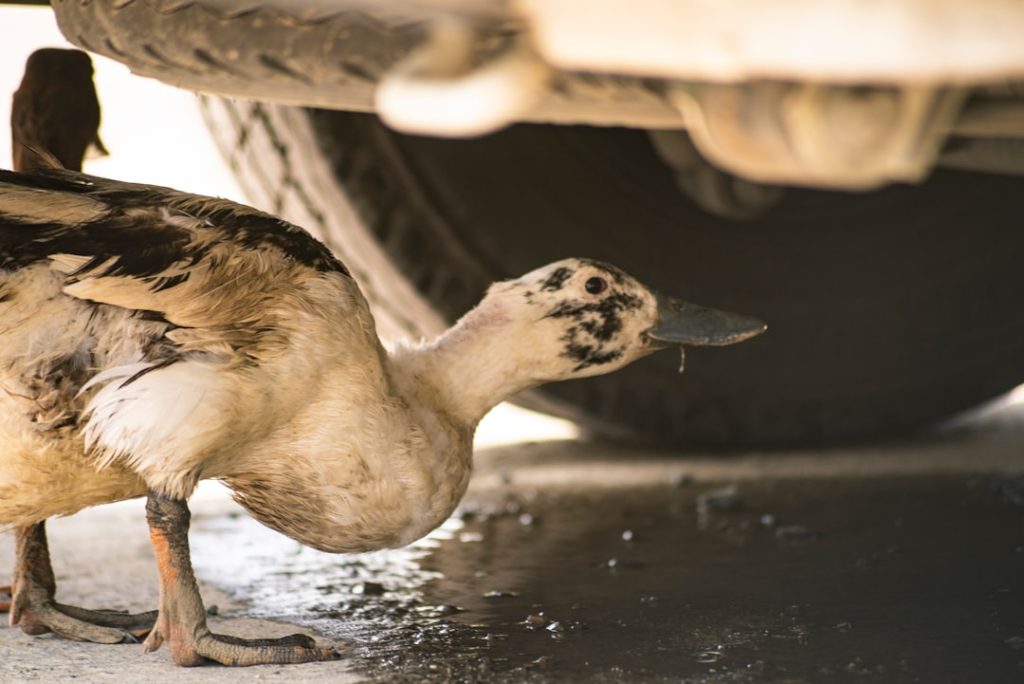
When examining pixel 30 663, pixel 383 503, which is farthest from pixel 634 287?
pixel 30 663

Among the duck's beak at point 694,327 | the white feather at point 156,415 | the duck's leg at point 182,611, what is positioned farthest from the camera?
the duck's beak at point 694,327

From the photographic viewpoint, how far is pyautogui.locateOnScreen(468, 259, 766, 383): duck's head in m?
3.01

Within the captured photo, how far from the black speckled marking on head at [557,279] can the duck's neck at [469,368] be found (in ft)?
0.35

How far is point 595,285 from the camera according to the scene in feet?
9.98

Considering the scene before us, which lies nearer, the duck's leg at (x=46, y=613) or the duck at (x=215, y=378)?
the duck at (x=215, y=378)

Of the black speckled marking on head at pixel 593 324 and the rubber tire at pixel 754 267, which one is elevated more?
the rubber tire at pixel 754 267

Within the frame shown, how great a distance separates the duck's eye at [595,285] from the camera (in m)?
3.04

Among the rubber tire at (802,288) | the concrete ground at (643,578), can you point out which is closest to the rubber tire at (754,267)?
the rubber tire at (802,288)

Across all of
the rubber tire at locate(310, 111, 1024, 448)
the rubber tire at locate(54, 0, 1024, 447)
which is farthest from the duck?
the rubber tire at locate(310, 111, 1024, 448)

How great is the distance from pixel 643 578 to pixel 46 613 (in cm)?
125

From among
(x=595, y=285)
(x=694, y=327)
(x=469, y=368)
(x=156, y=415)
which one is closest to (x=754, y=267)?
(x=694, y=327)

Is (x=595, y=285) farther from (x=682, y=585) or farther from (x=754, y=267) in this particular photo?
(x=754, y=267)

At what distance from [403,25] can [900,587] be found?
172 centimetres

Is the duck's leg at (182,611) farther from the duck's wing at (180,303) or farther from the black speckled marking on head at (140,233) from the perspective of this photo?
the black speckled marking on head at (140,233)
